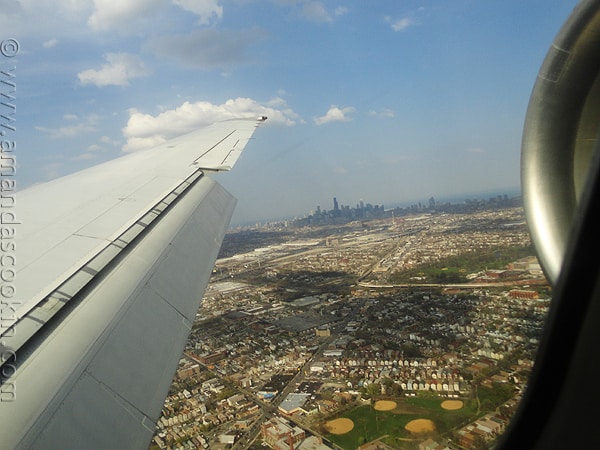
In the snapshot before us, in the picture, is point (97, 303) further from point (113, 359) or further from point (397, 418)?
point (397, 418)

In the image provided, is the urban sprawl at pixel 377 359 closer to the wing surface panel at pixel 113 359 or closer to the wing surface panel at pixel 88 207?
the wing surface panel at pixel 113 359

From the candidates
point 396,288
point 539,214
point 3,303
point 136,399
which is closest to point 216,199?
point 3,303

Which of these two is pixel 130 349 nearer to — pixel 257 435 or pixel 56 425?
pixel 56 425

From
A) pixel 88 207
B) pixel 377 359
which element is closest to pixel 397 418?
pixel 377 359

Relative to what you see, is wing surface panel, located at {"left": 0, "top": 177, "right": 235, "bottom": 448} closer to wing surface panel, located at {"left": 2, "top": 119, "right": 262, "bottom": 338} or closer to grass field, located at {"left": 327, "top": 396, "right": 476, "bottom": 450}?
wing surface panel, located at {"left": 2, "top": 119, "right": 262, "bottom": 338}

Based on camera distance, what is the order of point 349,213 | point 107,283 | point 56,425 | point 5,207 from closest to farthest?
point 56,425 < point 107,283 < point 5,207 < point 349,213

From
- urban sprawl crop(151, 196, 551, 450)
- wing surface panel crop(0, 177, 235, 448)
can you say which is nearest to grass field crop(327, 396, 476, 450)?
urban sprawl crop(151, 196, 551, 450)
